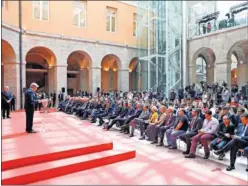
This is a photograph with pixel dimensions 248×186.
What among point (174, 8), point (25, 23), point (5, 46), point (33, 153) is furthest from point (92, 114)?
point (174, 8)

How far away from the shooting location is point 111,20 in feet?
71.1

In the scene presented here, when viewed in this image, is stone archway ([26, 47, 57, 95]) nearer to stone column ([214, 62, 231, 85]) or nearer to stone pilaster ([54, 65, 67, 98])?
stone pilaster ([54, 65, 67, 98])

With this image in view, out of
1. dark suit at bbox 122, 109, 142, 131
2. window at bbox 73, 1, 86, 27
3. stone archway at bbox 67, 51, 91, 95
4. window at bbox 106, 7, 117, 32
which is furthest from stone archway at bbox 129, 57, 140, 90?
dark suit at bbox 122, 109, 142, 131

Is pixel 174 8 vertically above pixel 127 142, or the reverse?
pixel 174 8

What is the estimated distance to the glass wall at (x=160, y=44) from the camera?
19.5m

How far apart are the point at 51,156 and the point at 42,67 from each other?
18500 mm

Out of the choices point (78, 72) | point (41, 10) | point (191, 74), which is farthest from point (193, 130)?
point (78, 72)

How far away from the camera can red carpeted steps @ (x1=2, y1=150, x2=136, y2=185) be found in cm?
440

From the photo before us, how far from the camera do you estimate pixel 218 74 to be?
16.8 m

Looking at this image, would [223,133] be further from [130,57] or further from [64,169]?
[130,57]

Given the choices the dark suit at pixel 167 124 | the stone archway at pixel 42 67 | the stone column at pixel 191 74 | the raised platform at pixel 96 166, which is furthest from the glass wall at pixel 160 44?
the raised platform at pixel 96 166

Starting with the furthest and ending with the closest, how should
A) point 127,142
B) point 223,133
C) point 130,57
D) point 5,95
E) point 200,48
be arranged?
1. point 130,57
2. point 200,48
3. point 5,95
4. point 127,142
5. point 223,133

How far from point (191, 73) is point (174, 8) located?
5.72 metres

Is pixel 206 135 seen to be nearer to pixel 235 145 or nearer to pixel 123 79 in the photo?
pixel 235 145
